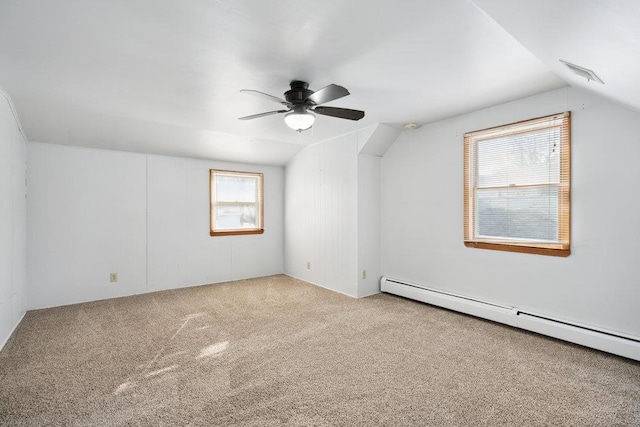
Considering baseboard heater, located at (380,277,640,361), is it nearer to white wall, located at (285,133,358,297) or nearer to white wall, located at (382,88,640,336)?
white wall, located at (382,88,640,336)

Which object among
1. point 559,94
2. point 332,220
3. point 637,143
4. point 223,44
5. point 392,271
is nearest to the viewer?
point 223,44

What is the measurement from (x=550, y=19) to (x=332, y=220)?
3.65m

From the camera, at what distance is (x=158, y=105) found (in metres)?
3.31

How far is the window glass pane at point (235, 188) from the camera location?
18.0 feet

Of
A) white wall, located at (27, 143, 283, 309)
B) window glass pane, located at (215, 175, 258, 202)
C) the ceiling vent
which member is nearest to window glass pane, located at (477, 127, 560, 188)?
the ceiling vent

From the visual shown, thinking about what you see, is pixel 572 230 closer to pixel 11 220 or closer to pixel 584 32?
pixel 584 32

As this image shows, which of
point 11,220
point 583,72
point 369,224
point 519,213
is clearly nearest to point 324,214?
point 369,224

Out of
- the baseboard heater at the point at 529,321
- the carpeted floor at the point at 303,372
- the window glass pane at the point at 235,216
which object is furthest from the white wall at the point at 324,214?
the carpeted floor at the point at 303,372

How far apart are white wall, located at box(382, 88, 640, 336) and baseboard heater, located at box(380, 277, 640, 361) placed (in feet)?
0.29

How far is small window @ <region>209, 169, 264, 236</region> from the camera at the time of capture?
5.41m

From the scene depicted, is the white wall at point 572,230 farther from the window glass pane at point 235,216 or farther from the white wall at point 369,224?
the window glass pane at point 235,216

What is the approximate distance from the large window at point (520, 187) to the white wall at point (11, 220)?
4.83 metres

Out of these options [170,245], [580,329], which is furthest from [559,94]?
[170,245]

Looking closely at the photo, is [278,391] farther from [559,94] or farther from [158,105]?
[559,94]
